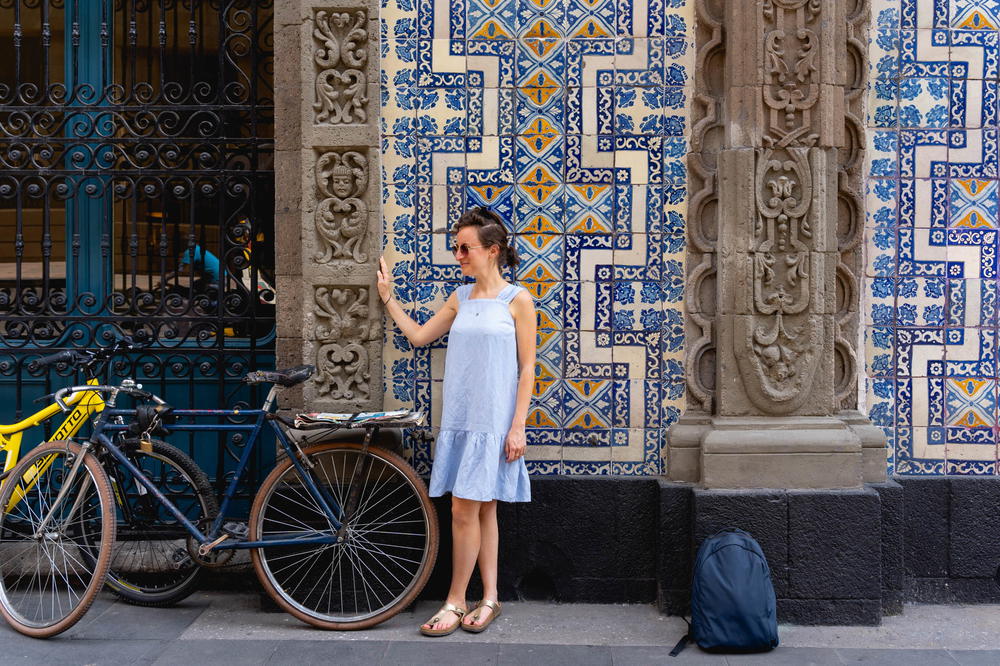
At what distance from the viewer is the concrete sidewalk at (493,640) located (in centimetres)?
490

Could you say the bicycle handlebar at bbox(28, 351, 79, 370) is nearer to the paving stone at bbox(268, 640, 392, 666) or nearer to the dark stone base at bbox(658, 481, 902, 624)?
the paving stone at bbox(268, 640, 392, 666)

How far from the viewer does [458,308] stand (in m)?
5.41

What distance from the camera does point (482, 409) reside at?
517cm

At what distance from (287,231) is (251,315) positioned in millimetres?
621

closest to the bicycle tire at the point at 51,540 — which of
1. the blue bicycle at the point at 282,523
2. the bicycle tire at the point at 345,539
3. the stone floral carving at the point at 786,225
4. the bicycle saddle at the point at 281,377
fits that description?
the blue bicycle at the point at 282,523

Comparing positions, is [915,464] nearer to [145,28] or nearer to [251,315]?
[251,315]

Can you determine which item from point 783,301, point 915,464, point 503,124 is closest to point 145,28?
point 503,124

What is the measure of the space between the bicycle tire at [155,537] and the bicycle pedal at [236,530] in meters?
0.10

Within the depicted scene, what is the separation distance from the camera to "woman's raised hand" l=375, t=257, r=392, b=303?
17.9ft

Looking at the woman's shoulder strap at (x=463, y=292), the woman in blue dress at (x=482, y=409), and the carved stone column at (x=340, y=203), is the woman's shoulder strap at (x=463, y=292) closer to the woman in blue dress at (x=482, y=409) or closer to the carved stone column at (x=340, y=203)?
the woman in blue dress at (x=482, y=409)

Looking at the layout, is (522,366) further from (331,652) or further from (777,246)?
(331,652)

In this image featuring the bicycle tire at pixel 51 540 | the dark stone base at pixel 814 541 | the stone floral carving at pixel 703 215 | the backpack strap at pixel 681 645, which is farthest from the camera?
the stone floral carving at pixel 703 215

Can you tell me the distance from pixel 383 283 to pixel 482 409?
0.85 metres

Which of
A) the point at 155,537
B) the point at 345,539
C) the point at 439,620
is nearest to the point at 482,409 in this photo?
the point at 345,539
